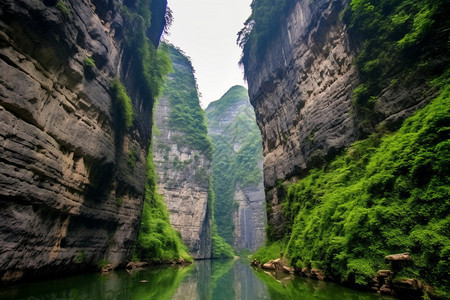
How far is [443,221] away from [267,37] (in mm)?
21277

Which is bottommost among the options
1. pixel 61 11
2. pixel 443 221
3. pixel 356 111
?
pixel 443 221

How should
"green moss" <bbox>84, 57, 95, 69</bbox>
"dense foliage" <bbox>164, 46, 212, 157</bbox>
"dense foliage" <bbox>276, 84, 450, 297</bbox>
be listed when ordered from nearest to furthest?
"dense foliage" <bbox>276, 84, 450, 297</bbox> → "green moss" <bbox>84, 57, 95, 69</bbox> → "dense foliage" <bbox>164, 46, 212, 157</bbox>

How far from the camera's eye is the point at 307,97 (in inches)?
651

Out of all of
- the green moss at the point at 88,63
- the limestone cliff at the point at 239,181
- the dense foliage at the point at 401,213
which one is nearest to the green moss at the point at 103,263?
the green moss at the point at 88,63

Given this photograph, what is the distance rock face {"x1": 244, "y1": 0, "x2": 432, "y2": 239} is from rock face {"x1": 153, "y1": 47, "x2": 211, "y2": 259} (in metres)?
21.5

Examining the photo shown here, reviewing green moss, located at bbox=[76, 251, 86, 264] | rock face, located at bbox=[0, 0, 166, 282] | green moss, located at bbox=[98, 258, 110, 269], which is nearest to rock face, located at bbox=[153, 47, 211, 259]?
rock face, located at bbox=[0, 0, 166, 282]

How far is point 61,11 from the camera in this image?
337 inches

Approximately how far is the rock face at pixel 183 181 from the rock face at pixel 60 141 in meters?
24.8

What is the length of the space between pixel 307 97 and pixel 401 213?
11.9 m

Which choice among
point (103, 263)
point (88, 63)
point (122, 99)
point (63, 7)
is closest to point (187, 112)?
point (122, 99)

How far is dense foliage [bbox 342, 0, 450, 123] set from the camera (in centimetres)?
796

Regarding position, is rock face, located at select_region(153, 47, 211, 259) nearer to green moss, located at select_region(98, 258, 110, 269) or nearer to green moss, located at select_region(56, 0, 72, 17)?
green moss, located at select_region(98, 258, 110, 269)

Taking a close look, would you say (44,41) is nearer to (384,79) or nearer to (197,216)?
(384,79)

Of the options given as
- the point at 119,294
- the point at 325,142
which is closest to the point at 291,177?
the point at 325,142
